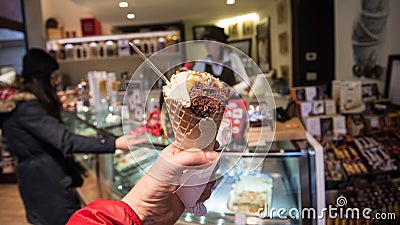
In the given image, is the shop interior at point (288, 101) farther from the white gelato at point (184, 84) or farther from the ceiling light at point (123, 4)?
the white gelato at point (184, 84)

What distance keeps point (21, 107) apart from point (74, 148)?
1.19 feet

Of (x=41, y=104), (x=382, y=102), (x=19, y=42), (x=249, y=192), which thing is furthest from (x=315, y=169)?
(x=19, y=42)

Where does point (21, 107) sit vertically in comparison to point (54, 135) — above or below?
above

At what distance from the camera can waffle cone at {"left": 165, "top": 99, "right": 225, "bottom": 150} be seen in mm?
714

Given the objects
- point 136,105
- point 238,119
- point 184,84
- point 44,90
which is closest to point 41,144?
point 44,90

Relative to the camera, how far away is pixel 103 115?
308 centimetres

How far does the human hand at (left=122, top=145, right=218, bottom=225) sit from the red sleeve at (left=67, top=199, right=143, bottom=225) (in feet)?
0.07

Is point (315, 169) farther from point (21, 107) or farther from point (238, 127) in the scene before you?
point (21, 107)

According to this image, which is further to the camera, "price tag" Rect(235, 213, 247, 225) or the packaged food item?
the packaged food item

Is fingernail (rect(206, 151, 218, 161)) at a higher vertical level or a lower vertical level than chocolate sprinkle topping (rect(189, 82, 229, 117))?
lower

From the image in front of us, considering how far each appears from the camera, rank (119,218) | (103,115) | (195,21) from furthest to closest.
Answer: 1. (103,115)
2. (195,21)
3. (119,218)

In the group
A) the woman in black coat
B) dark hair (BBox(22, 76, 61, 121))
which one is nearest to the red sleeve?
the woman in black coat

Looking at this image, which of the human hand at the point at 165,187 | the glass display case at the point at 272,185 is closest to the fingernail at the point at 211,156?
the human hand at the point at 165,187

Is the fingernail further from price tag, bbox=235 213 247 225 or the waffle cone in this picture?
price tag, bbox=235 213 247 225
